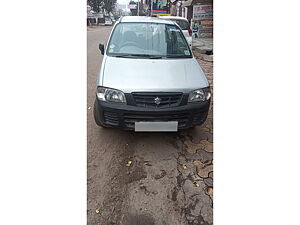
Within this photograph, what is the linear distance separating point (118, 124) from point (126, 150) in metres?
0.38

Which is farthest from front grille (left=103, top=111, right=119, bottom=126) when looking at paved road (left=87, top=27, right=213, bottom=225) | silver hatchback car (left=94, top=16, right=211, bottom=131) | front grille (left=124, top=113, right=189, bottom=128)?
paved road (left=87, top=27, right=213, bottom=225)

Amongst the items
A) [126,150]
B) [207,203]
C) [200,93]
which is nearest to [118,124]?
[126,150]

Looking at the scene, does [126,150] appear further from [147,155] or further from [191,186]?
[191,186]

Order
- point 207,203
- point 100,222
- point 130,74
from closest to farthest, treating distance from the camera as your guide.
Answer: point 100,222 < point 207,203 < point 130,74

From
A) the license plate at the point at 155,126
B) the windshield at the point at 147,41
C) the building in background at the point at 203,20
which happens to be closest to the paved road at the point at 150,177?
the license plate at the point at 155,126

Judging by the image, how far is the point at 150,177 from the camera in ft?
7.25

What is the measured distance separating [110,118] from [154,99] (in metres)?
0.54

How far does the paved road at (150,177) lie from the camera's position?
1.82 m

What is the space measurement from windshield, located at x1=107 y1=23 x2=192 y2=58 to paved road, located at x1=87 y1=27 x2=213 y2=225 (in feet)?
3.61

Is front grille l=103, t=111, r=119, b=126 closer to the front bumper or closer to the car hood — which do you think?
the front bumper

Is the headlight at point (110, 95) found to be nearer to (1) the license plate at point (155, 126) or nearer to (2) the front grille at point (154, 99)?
(2) the front grille at point (154, 99)

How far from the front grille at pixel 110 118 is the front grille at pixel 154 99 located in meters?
0.29

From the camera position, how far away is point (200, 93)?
2.51m

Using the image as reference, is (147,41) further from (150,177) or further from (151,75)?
(150,177)
